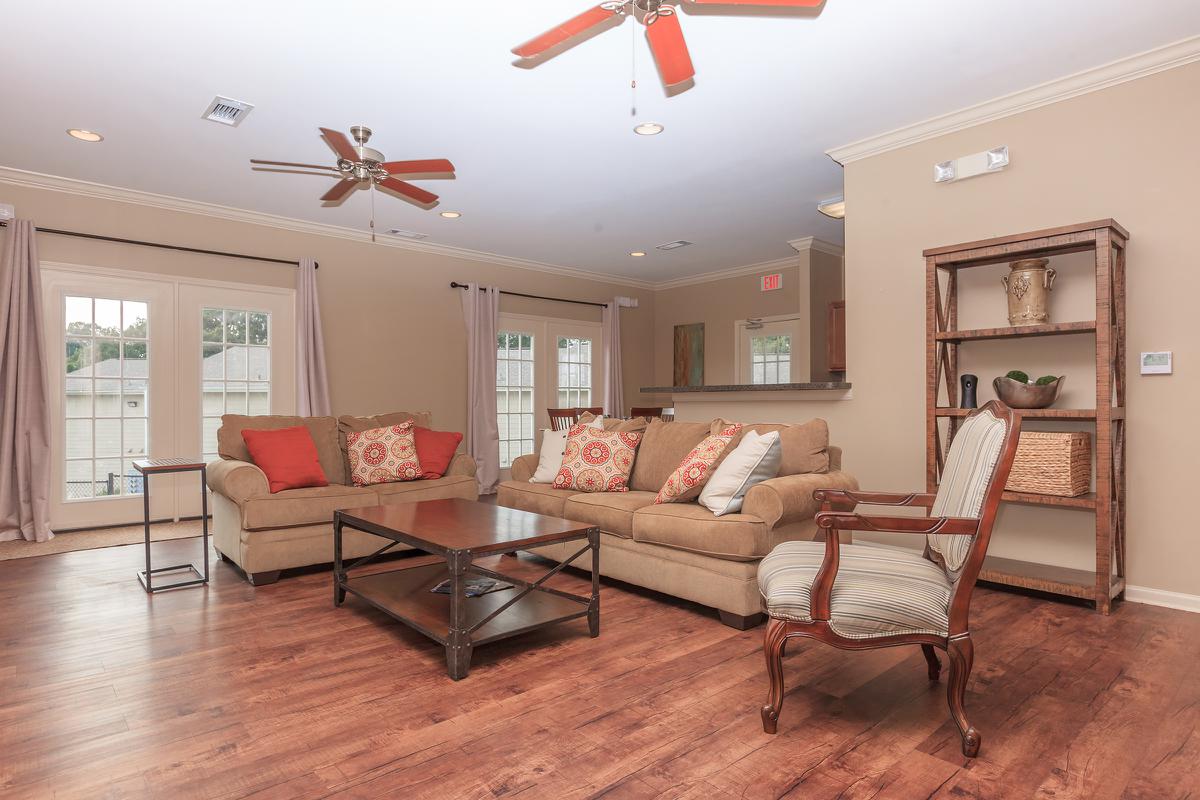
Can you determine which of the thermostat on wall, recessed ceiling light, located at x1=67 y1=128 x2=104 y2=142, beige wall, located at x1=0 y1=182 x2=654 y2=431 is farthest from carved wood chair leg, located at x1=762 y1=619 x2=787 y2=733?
beige wall, located at x1=0 y1=182 x2=654 y2=431

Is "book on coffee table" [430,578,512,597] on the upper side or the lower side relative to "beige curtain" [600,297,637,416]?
lower

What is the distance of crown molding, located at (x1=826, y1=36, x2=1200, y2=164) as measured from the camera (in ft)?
10.4

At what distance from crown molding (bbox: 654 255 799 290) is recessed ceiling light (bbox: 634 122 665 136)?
3.75 m

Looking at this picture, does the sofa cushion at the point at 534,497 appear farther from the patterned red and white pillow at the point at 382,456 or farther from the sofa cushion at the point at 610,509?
the patterned red and white pillow at the point at 382,456

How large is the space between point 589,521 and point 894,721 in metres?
1.93

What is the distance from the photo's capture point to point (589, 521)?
12.3 feet

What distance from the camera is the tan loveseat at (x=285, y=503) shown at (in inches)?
146

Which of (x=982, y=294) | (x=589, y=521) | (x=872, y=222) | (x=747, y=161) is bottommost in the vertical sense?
(x=589, y=521)

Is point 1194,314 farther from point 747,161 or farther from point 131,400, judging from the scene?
point 131,400

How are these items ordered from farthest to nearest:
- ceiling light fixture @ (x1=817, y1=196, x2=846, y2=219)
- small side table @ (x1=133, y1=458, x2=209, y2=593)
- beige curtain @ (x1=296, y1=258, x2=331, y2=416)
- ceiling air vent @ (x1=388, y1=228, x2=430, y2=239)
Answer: ceiling air vent @ (x1=388, y1=228, x2=430, y2=239) → beige curtain @ (x1=296, y1=258, x2=331, y2=416) → ceiling light fixture @ (x1=817, y1=196, x2=846, y2=219) → small side table @ (x1=133, y1=458, x2=209, y2=593)

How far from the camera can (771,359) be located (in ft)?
25.6

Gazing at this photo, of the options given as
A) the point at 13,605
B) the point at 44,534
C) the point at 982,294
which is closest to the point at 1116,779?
the point at 982,294

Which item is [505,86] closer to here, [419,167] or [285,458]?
[419,167]

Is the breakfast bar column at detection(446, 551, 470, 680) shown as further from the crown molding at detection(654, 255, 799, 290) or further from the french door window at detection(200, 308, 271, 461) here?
the crown molding at detection(654, 255, 799, 290)
